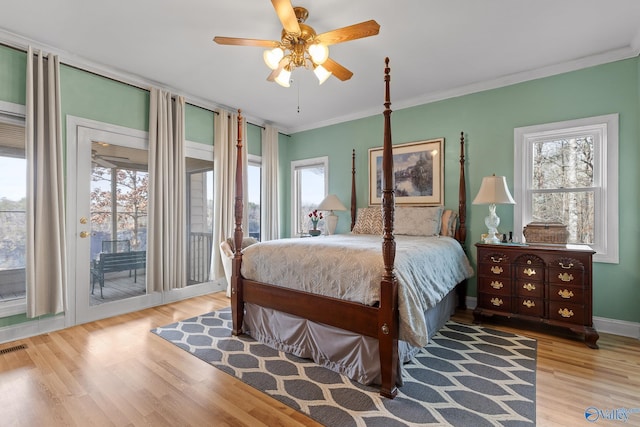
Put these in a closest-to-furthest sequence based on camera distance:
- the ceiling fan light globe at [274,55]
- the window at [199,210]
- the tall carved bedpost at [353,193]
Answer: the ceiling fan light globe at [274,55], the window at [199,210], the tall carved bedpost at [353,193]

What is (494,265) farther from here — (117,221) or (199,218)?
(117,221)

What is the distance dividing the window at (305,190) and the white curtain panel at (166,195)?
80.6 inches

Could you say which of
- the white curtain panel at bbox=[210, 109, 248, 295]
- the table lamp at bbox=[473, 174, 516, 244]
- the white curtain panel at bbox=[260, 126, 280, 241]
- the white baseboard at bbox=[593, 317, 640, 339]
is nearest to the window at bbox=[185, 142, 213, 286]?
the white curtain panel at bbox=[210, 109, 248, 295]

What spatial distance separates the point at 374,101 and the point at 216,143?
2.34 meters

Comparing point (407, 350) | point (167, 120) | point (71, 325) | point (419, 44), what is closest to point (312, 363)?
point (407, 350)

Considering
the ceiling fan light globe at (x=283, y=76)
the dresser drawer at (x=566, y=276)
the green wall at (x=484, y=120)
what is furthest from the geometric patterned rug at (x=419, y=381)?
the ceiling fan light globe at (x=283, y=76)

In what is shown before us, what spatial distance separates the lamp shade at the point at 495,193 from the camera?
10.2ft

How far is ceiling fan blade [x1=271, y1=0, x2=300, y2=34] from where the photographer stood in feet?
6.26

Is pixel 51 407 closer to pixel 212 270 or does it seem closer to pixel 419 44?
pixel 212 270

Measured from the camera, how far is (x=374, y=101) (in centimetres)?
424

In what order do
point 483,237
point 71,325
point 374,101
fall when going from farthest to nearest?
Answer: point 374,101 → point 483,237 → point 71,325

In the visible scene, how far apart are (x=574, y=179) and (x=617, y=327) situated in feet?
4.86

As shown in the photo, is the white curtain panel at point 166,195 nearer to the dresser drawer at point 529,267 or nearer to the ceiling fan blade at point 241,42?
the ceiling fan blade at point 241,42

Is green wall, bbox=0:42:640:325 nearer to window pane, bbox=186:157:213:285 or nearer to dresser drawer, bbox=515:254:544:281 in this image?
window pane, bbox=186:157:213:285
